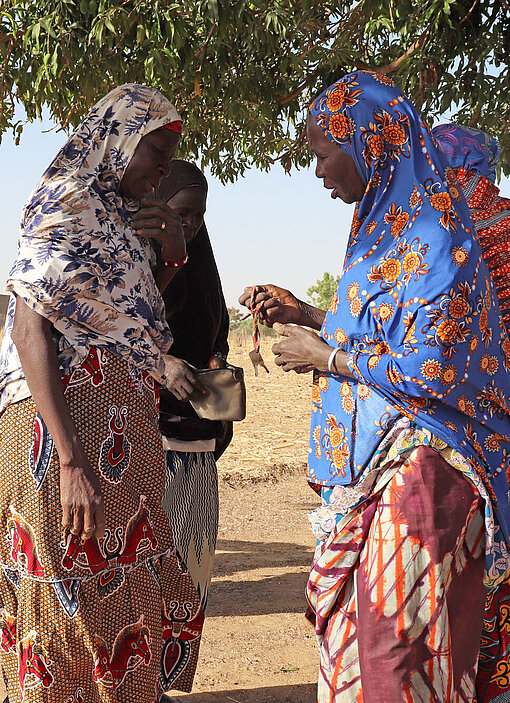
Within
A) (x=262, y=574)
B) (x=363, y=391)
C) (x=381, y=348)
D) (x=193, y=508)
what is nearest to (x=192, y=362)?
(x=193, y=508)

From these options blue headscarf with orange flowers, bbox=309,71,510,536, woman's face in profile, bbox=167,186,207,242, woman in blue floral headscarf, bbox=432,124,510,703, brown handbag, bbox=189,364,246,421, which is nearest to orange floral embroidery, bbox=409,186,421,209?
blue headscarf with orange flowers, bbox=309,71,510,536

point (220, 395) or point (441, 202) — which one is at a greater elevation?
point (441, 202)

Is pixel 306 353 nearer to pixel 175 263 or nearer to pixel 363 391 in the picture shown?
pixel 363 391

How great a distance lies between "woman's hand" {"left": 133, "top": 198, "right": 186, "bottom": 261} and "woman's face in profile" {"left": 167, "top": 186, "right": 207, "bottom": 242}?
0.68m

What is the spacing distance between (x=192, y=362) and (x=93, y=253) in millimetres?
1192

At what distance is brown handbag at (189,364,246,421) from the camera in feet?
10.7

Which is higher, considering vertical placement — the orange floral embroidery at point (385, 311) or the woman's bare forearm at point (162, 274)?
the woman's bare forearm at point (162, 274)

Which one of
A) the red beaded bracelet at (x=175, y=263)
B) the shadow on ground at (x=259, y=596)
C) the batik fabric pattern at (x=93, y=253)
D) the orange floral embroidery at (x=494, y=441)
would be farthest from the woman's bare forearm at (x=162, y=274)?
the shadow on ground at (x=259, y=596)

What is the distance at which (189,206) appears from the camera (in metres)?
3.53

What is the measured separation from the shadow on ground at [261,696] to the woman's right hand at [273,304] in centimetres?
177

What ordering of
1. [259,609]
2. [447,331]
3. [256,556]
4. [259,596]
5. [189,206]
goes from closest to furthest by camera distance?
[447,331] → [189,206] → [259,609] → [259,596] → [256,556]

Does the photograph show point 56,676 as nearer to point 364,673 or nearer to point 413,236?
point 364,673

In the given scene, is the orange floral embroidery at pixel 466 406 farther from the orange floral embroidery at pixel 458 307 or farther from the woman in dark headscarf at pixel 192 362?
the woman in dark headscarf at pixel 192 362

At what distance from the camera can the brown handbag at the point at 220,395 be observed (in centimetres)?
326
